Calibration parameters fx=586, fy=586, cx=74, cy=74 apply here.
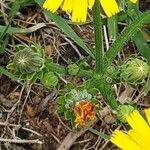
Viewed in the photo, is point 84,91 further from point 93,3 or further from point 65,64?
point 65,64

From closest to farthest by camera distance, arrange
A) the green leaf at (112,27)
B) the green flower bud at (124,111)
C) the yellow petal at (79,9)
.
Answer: the yellow petal at (79,9) → the green flower bud at (124,111) → the green leaf at (112,27)

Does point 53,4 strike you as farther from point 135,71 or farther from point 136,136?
point 136,136

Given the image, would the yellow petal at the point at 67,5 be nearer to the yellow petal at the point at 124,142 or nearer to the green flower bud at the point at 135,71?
the green flower bud at the point at 135,71

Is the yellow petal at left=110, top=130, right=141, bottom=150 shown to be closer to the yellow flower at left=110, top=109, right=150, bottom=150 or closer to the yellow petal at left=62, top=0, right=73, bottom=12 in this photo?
the yellow flower at left=110, top=109, right=150, bottom=150

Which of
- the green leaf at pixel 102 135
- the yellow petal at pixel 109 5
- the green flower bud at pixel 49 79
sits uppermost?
the yellow petal at pixel 109 5

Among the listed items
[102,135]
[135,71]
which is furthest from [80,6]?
[102,135]

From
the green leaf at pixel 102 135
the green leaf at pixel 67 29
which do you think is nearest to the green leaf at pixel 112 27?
the green leaf at pixel 67 29

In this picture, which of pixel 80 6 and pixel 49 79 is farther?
pixel 49 79
